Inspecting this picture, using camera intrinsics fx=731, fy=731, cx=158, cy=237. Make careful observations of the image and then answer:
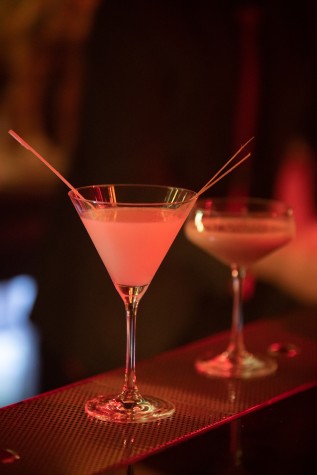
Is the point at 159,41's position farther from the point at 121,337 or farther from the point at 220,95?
the point at 121,337

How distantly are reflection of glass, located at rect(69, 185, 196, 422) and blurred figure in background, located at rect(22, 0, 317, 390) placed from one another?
172 centimetres

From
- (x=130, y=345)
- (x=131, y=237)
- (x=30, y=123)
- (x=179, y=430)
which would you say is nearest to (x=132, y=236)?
(x=131, y=237)

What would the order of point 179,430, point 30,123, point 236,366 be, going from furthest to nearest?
point 30,123
point 236,366
point 179,430

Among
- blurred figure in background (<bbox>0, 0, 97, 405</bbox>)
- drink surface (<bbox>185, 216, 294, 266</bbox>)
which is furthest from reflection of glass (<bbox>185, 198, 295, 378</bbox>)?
blurred figure in background (<bbox>0, 0, 97, 405</bbox>)

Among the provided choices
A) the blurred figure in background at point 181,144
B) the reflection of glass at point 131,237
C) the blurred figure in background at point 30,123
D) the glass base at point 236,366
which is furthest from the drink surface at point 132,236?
the blurred figure in background at point 30,123

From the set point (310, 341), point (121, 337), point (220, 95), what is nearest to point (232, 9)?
point (220, 95)

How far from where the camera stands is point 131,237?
1.14 meters

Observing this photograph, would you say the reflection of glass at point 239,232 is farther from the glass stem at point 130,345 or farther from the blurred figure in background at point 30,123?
the blurred figure in background at point 30,123

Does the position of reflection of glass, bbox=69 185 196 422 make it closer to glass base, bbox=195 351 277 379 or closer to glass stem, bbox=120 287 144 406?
glass stem, bbox=120 287 144 406

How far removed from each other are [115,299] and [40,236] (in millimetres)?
429

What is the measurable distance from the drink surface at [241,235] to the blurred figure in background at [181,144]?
4.67 feet

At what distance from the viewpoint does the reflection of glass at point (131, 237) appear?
1.12 meters

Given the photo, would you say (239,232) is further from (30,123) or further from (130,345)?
(30,123)

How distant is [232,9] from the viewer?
3.44 metres
